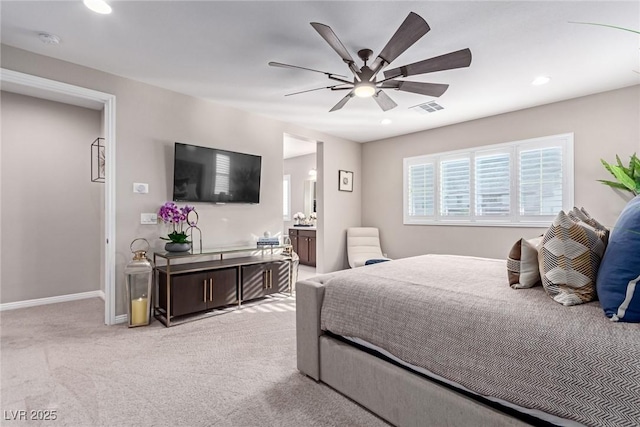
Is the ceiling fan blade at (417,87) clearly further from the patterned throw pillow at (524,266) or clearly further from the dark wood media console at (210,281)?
the dark wood media console at (210,281)

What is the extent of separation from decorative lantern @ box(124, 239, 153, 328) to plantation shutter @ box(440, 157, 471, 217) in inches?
167

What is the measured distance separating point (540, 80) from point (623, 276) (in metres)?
2.97

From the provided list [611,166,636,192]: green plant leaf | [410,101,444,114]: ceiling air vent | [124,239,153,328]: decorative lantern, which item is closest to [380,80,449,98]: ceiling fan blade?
[410,101,444,114]: ceiling air vent

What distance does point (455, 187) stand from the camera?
16.0ft

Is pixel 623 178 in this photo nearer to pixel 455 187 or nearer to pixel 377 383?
pixel 455 187

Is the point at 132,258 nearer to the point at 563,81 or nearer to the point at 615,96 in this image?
the point at 563,81

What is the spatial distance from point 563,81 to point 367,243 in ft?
11.6

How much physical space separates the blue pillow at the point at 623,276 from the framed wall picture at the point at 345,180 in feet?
15.0

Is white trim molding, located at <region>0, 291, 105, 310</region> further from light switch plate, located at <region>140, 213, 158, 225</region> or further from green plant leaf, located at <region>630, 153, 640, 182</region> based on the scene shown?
green plant leaf, located at <region>630, 153, 640, 182</region>

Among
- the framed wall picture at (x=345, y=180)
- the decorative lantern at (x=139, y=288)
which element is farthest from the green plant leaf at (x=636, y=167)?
the decorative lantern at (x=139, y=288)

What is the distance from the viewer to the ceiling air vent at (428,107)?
4.01 m

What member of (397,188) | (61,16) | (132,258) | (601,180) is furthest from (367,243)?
(61,16)

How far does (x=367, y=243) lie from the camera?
568cm

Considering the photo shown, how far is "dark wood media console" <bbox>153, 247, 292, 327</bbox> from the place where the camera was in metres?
3.17
